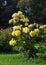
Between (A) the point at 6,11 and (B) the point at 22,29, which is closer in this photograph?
→ (B) the point at 22,29

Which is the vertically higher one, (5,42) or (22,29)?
(5,42)

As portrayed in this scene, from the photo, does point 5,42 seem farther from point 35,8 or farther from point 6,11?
point 6,11

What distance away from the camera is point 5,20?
133 ft

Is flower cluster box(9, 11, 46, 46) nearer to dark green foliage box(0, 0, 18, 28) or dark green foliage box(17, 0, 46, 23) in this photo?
dark green foliage box(0, 0, 18, 28)

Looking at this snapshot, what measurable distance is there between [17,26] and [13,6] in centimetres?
3082

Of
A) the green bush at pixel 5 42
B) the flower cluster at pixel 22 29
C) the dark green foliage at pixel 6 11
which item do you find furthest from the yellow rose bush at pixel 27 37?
the dark green foliage at pixel 6 11

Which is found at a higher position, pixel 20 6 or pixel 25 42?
pixel 20 6

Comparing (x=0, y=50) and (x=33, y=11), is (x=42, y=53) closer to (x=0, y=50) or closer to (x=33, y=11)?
(x=0, y=50)

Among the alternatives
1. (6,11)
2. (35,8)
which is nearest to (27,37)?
(35,8)

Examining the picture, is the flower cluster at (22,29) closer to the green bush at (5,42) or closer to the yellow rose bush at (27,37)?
the yellow rose bush at (27,37)

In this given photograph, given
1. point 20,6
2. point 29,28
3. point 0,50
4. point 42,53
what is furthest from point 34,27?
point 20,6

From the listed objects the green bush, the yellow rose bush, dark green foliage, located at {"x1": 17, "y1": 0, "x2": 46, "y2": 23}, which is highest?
dark green foliage, located at {"x1": 17, "y1": 0, "x2": 46, "y2": 23}

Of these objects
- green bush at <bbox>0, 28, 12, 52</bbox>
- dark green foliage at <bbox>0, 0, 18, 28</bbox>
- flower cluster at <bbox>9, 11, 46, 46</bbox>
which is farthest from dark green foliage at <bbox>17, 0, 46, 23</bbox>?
flower cluster at <bbox>9, 11, 46, 46</bbox>

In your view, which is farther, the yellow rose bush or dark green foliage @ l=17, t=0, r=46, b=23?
dark green foliage @ l=17, t=0, r=46, b=23
